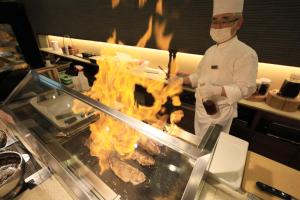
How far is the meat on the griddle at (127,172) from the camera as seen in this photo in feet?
3.77

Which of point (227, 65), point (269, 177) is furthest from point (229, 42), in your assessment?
point (269, 177)

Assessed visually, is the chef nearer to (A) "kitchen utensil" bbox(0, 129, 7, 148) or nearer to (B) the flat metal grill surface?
(B) the flat metal grill surface

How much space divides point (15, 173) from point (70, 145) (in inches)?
21.6

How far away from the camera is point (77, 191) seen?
0.92 m

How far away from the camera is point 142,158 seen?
131 centimetres

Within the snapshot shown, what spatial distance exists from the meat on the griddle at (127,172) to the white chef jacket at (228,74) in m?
1.20

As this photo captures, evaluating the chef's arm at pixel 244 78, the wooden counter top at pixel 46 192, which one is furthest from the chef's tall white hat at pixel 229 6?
the wooden counter top at pixel 46 192

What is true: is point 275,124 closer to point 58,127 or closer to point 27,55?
point 58,127

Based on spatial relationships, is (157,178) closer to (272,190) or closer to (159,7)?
(272,190)

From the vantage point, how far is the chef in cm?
156

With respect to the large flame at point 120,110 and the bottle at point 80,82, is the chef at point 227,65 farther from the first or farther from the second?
the bottle at point 80,82

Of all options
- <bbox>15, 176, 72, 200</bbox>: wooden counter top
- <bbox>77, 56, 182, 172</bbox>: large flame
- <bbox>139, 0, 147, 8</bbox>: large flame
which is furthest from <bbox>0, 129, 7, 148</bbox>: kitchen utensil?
<bbox>139, 0, 147, 8</bbox>: large flame

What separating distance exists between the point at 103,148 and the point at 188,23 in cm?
259

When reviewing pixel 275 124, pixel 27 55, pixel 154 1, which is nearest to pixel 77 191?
pixel 275 124
